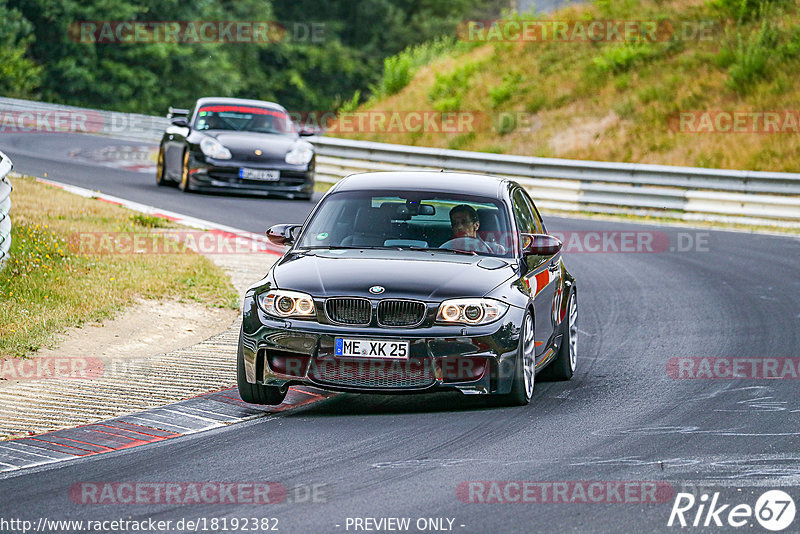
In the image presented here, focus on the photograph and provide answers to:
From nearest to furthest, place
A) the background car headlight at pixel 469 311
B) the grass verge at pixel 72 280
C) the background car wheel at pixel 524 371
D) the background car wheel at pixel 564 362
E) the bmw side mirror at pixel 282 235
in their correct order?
1. the background car headlight at pixel 469 311
2. the background car wheel at pixel 524 371
3. the bmw side mirror at pixel 282 235
4. the background car wheel at pixel 564 362
5. the grass verge at pixel 72 280

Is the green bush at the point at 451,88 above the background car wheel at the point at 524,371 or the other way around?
above

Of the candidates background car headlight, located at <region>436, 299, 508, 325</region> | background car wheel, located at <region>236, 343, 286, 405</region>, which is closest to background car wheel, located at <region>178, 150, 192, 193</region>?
background car wheel, located at <region>236, 343, 286, 405</region>

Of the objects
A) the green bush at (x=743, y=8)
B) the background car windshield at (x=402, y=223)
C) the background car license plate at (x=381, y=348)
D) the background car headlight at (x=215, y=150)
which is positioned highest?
the green bush at (x=743, y=8)

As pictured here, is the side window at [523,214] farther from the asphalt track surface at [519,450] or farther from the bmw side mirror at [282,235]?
the bmw side mirror at [282,235]

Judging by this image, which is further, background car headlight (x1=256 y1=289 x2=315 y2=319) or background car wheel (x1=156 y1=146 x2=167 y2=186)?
background car wheel (x1=156 y1=146 x2=167 y2=186)

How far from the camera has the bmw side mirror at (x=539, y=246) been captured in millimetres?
9305

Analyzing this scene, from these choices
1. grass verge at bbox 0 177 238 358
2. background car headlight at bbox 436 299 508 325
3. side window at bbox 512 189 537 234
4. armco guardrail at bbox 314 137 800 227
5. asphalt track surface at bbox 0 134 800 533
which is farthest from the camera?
armco guardrail at bbox 314 137 800 227

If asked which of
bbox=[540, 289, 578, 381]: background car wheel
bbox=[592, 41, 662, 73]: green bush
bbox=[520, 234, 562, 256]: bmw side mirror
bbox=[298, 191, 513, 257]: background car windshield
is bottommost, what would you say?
bbox=[540, 289, 578, 381]: background car wheel

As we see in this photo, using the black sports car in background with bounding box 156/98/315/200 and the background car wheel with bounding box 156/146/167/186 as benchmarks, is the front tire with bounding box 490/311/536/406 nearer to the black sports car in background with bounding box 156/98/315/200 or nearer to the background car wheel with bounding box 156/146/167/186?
the black sports car in background with bounding box 156/98/315/200

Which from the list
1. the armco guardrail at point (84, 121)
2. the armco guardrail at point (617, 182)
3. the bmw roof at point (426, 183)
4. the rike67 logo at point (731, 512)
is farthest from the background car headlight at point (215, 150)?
the armco guardrail at point (84, 121)

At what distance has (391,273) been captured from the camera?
27.3ft

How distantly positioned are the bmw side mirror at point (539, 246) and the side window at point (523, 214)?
155mm

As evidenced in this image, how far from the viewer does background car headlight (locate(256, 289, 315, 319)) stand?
8.16 m

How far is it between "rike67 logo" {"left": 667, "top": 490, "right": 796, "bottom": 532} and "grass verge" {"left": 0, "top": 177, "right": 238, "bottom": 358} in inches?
217
